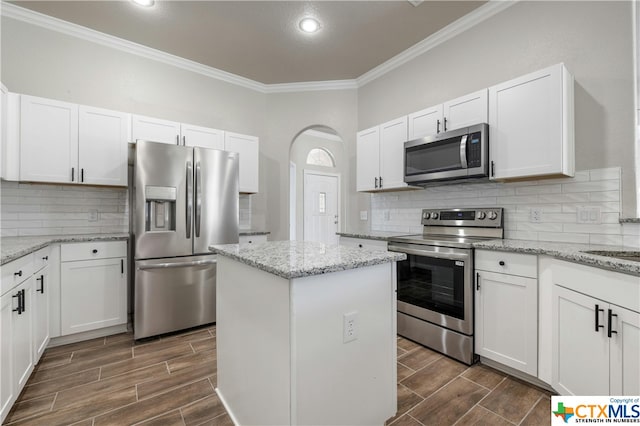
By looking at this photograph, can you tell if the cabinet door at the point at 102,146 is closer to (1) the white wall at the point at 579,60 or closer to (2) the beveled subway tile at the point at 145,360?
(2) the beveled subway tile at the point at 145,360

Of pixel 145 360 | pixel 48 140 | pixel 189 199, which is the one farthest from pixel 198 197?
pixel 145 360

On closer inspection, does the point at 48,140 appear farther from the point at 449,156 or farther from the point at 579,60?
the point at 579,60

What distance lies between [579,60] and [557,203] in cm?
104

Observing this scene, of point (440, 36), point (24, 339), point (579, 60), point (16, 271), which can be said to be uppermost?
point (440, 36)

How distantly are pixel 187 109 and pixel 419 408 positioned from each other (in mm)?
3765

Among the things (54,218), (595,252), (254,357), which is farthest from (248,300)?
(54,218)

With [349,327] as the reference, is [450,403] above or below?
below

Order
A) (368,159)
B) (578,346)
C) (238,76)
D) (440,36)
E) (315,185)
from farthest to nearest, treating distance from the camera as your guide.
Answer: (315,185)
(238,76)
(368,159)
(440,36)
(578,346)

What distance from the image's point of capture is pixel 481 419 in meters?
1.62

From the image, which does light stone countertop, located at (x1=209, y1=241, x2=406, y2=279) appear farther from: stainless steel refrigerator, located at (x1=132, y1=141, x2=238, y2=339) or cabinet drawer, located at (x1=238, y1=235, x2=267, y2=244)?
cabinet drawer, located at (x1=238, y1=235, x2=267, y2=244)

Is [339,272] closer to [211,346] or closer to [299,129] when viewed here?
[211,346]

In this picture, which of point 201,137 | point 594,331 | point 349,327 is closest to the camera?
point 349,327

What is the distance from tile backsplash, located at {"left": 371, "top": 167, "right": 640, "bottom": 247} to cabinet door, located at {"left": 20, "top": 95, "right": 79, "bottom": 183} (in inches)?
138

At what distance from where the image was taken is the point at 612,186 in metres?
1.99
